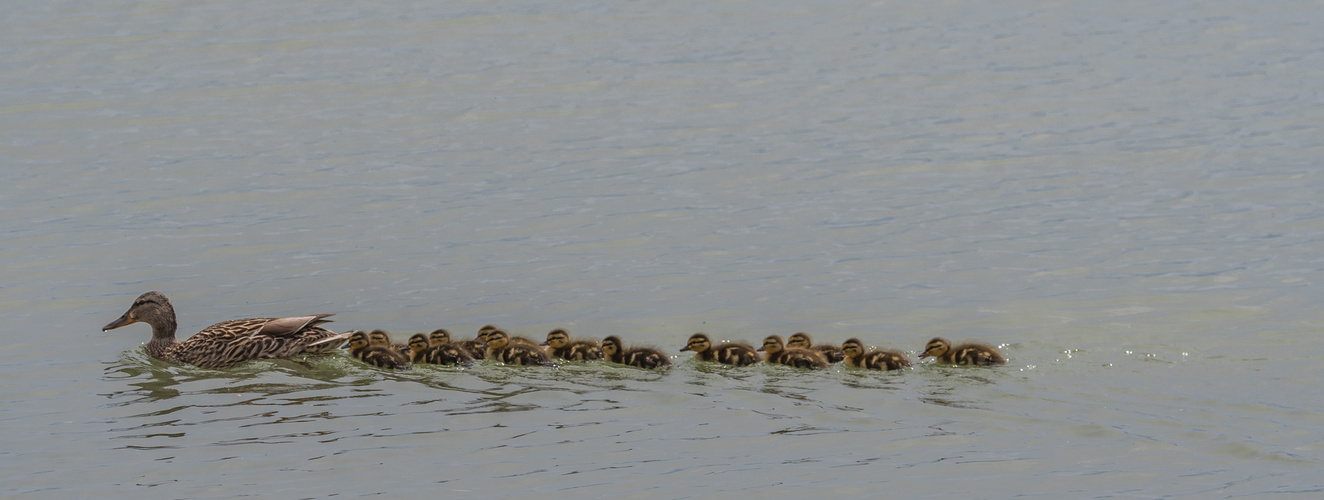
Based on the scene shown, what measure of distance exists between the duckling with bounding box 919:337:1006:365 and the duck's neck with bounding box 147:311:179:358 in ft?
16.9

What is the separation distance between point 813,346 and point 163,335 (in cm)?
452

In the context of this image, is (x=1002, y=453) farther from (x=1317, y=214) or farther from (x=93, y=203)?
(x=93, y=203)

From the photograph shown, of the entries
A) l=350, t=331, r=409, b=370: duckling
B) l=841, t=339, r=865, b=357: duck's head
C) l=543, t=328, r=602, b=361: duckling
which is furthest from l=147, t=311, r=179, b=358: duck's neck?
l=841, t=339, r=865, b=357: duck's head

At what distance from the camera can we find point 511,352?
10.6 metres

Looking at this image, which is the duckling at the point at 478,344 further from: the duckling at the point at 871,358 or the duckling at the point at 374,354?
the duckling at the point at 871,358

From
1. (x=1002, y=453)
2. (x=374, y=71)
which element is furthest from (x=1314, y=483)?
(x=374, y=71)

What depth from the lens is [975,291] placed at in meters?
12.3

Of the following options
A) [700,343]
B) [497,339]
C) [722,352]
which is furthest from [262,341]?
[722,352]

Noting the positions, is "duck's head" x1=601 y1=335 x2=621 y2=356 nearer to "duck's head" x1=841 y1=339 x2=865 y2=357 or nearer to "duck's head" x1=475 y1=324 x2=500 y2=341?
"duck's head" x1=475 y1=324 x2=500 y2=341

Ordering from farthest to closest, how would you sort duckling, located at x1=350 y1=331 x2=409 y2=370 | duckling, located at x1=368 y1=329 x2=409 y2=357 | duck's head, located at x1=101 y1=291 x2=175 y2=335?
duck's head, located at x1=101 y1=291 x2=175 y2=335 < duckling, located at x1=368 y1=329 x2=409 y2=357 < duckling, located at x1=350 y1=331 x2=409 y2=370

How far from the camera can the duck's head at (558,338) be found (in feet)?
35.4

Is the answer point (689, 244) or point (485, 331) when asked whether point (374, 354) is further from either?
point (689, 244)

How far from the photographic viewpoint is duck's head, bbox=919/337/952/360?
10.2 metres

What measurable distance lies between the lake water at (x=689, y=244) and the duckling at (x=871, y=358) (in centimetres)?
11
